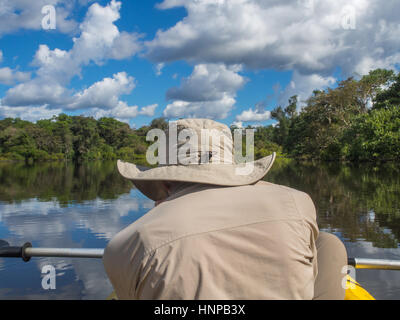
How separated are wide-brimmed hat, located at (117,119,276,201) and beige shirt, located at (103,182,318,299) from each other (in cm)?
9

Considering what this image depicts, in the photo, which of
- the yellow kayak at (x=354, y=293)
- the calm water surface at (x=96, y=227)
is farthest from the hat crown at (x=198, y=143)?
the calm water surface at (x=96, y=227)

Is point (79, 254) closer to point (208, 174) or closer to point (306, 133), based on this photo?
point (208, 174)

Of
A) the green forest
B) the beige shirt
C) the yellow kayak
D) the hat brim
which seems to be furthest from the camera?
the green forest

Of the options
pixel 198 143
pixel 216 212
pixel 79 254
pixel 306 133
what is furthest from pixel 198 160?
pixel 306 133

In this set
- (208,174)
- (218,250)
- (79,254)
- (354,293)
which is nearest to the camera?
(218,250)

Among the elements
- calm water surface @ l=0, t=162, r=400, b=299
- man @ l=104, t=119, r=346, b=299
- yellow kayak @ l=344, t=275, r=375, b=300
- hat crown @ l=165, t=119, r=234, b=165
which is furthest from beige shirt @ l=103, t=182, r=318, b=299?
calm water surface @ l=0, t=162, r=400, b=299

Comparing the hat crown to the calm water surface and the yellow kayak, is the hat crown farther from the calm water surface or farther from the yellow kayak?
the calm water surface

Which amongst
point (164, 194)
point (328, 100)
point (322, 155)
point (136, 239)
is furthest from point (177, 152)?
point (322, 155)

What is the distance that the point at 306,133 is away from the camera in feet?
155

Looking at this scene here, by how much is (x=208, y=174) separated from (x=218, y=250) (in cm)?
28

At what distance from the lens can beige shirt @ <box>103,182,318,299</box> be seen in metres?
0.96

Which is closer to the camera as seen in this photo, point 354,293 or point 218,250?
point 218,250

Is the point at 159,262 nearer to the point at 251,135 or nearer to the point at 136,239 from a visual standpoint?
the point at 136,239
